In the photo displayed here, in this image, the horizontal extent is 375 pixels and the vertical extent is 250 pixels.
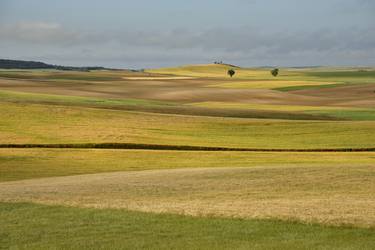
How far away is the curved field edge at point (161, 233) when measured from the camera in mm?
12641

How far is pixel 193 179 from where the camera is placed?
23.0m

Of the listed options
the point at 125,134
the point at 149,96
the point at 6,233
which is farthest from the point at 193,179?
the point at 149,96

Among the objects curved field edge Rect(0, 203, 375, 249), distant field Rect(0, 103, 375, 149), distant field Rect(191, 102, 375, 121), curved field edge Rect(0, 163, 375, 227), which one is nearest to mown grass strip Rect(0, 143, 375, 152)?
distant field Rect(0, 103, 375, 149)

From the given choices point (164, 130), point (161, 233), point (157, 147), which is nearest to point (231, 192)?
point (161, 233)

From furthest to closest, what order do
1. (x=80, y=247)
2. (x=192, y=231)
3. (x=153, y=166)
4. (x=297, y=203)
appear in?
(x=153, y=166), (x=297, y=203), (x=192, y=231), (x=80, y=247)

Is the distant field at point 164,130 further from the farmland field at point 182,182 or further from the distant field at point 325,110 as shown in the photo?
the distant field at point 325,110

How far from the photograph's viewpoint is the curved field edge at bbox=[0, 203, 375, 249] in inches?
498

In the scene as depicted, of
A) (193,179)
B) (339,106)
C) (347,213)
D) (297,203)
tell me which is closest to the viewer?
(347,213)

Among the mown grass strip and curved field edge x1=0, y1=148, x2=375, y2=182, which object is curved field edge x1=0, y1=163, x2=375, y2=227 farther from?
the mown grass strip

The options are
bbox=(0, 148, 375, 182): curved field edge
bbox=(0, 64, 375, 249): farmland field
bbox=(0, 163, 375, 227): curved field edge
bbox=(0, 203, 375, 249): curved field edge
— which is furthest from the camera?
bbox=(0, 148, 375, 182): curved field edge

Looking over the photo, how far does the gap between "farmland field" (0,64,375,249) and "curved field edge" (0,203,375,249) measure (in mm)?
22

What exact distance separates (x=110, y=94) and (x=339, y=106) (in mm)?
27264

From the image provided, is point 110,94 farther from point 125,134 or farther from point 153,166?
point 153,166

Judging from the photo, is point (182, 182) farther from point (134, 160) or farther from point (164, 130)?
point (164, 130)
